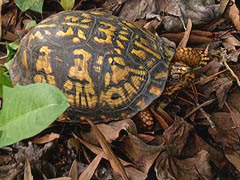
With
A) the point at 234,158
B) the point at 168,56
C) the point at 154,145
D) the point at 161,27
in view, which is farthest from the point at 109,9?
the point at 234,158

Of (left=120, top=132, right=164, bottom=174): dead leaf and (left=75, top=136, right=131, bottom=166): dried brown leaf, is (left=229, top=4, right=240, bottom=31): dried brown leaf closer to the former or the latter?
(left=120, top=132, right=164, bottom=174): dead leaf

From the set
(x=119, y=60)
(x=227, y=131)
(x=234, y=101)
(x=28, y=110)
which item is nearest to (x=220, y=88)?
A: (x=234, y=101)

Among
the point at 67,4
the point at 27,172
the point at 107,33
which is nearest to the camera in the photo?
the point at 27,172

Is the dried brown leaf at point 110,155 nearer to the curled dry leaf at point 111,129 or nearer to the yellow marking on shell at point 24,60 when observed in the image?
the curled dry leaf at point 111,129

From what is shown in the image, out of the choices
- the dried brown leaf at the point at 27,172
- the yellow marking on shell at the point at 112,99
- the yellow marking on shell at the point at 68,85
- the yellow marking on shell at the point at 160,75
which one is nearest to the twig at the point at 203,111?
the yellow marking on shell at the point at 160,75

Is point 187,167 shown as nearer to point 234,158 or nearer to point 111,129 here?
point 234,158

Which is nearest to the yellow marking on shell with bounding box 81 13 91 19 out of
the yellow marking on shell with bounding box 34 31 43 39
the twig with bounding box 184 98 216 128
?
the yellow marking on shell with bounding box 34 31 43 39

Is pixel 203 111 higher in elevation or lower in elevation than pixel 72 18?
lower
